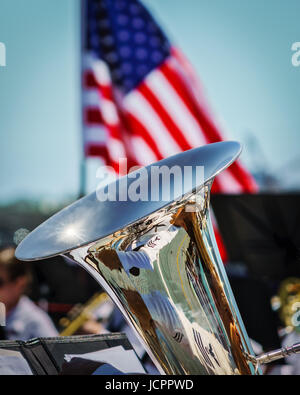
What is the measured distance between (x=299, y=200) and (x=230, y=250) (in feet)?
1.76

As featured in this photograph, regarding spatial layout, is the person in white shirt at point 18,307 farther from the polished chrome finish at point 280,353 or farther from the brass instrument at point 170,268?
the polished chrome finish at point 280,353

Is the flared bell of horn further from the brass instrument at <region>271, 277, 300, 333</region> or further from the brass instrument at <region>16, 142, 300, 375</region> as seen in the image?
the brass instrument at <region>271, 277, 300, 333</region>

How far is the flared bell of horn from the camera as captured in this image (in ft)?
3.56

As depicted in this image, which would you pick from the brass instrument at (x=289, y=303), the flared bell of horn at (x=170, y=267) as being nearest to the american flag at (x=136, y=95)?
the brass instrument at (x=289, y=303)

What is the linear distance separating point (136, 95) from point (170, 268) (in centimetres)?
405

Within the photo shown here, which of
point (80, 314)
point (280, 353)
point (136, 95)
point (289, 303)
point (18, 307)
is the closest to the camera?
point (280, 353)

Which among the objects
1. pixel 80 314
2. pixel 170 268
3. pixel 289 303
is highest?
pixel 170 268

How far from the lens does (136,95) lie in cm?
495

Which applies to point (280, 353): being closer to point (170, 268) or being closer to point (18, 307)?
point (170, 268)

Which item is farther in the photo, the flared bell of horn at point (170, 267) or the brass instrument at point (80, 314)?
the brass instrument at point (80, 314)

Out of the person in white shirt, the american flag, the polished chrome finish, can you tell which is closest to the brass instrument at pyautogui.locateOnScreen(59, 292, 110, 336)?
the person in white shirt

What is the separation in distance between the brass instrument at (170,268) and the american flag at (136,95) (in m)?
3.48

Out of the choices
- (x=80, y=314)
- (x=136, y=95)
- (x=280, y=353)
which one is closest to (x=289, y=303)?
(x=80, y=314)

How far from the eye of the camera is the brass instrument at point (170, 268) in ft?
3.56
